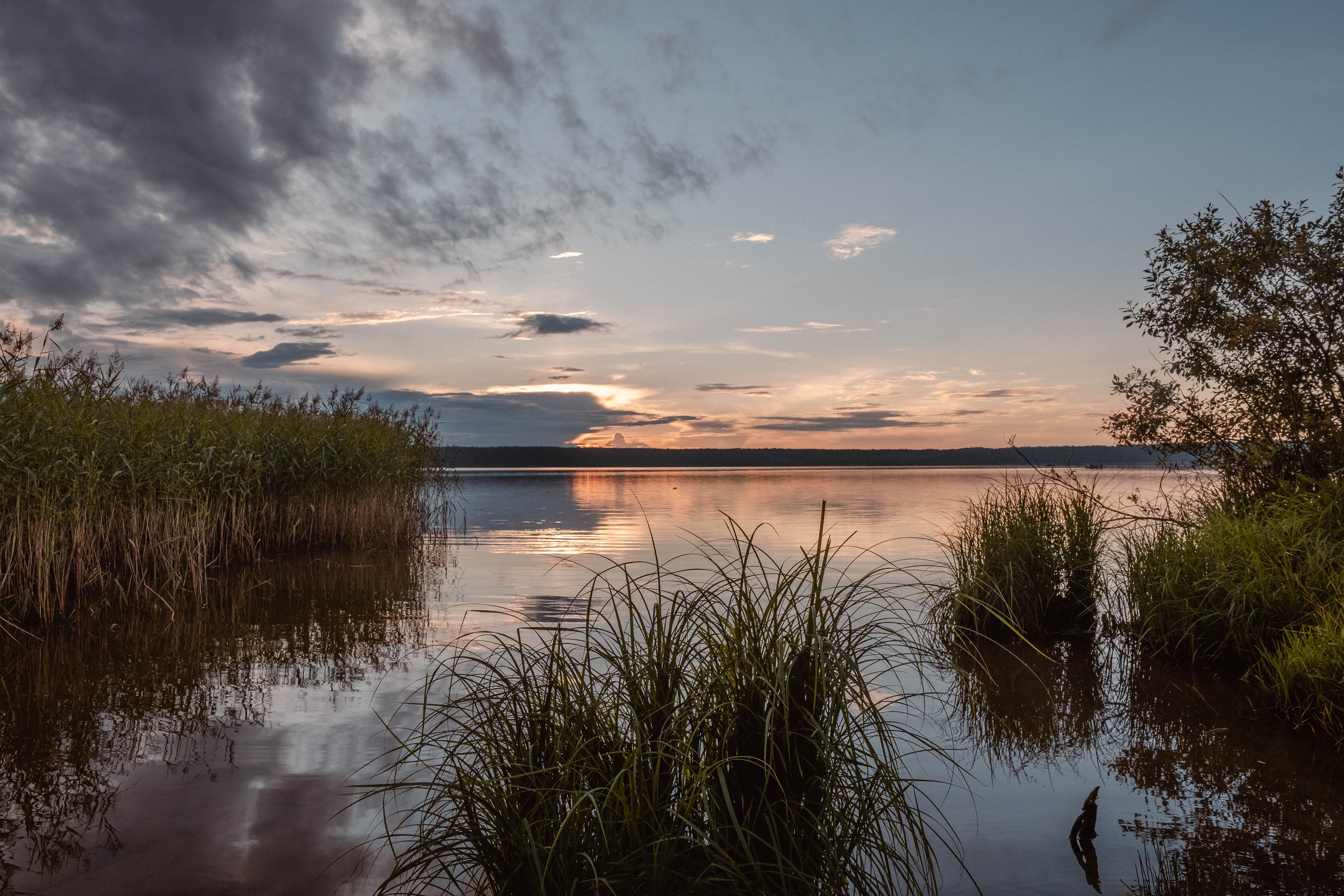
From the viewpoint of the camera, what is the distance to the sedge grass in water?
2914 mm

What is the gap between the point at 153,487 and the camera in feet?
34.4

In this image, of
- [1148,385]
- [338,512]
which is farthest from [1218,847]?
[338,512]

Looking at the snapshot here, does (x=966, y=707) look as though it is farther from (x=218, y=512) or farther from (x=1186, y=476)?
(x=218, y=512)

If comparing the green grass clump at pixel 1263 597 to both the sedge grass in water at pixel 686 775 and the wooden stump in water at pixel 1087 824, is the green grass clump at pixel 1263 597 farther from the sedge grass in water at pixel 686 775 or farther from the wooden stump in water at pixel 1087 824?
the sedge grass in water at pixel 686 775

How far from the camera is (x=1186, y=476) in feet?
35.9

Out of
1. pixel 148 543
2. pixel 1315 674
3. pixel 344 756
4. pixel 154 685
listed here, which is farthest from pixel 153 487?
pixel 1315 674

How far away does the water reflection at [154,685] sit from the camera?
14.3 feet

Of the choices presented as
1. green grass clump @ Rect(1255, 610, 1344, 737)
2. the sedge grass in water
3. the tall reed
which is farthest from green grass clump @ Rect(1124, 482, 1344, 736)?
the sedge grass in water

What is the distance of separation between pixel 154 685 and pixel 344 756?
279cm

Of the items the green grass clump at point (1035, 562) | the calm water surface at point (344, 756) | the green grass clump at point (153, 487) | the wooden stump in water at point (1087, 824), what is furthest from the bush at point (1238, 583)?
the green grass clump at point (153, 487)

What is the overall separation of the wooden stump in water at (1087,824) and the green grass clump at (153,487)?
407 inches

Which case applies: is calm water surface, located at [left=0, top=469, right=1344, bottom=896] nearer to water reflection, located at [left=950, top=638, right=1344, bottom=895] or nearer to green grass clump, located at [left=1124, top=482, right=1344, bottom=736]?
water reflection, located at [left=950, top=638, right=1344, bottom=895]

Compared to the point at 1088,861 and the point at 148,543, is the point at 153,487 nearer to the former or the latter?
the point at 148,543

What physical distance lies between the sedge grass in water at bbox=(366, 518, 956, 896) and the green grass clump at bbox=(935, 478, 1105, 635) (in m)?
5.22
